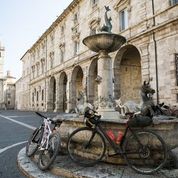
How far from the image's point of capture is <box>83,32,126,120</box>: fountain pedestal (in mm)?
6312

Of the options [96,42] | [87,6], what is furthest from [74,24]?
[96,42]

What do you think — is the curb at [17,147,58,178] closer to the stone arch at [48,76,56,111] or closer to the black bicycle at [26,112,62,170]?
Answer: the black bicycle at [26,112,62,170]

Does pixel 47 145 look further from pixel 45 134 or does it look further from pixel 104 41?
pixel 104 41

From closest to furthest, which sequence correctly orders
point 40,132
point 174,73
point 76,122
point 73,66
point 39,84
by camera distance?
point 76,122
point 40,132
point 174,73
point 73,66
point 39,84

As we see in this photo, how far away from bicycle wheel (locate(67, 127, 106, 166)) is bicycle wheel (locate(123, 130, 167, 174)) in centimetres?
Answer: 46

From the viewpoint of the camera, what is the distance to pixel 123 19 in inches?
719

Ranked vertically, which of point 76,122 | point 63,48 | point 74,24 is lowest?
point 76,122

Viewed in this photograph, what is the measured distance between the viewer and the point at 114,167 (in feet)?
13.6

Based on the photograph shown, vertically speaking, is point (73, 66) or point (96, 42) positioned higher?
point (73, 66)

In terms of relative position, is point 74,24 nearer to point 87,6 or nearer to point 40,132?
point 87,6

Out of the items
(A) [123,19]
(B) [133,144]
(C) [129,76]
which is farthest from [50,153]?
(C) [129,76]

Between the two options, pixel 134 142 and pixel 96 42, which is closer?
pixel 134 142

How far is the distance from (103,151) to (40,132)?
1.73 meters

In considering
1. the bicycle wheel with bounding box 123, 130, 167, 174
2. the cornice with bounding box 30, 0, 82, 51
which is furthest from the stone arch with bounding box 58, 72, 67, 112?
the bicycle wheel with bounding box 123, 130, 167, 174
